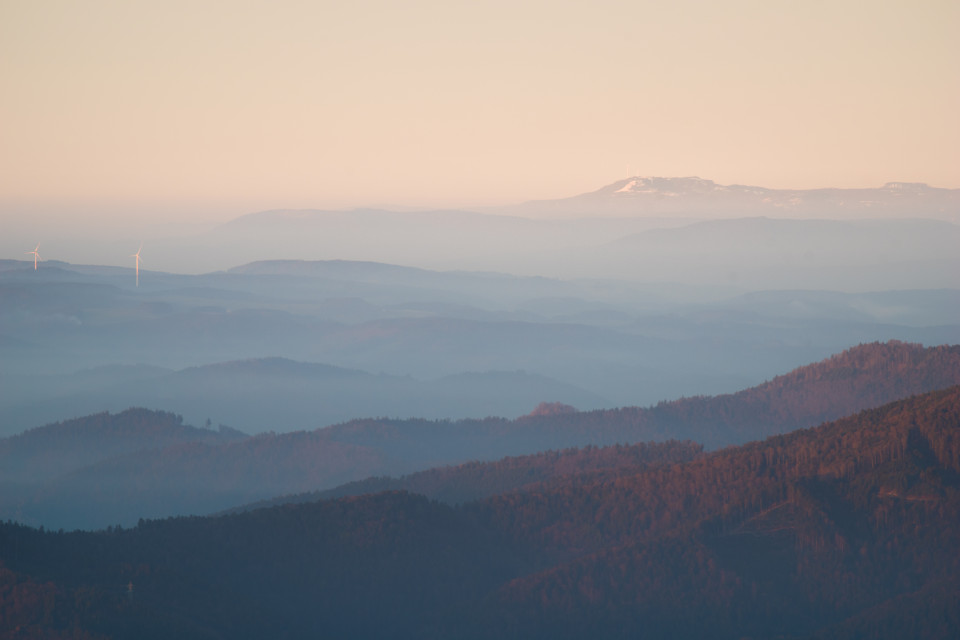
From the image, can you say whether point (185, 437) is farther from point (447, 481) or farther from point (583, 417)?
point (447, 481)

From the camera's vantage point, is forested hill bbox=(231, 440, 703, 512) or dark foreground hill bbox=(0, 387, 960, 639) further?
forested hill bbox=(231, 440, 703, 512)

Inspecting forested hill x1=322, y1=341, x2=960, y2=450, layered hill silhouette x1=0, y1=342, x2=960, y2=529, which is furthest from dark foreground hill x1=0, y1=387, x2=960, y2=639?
layered hill silhouette x1=0, y1=342, x2=960, y2=529

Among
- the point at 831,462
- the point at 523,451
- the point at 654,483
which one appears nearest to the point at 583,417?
the point at 523,451

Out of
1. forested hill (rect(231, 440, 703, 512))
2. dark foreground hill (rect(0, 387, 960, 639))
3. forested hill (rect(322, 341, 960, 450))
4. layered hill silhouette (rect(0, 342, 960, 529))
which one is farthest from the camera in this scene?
layered hill silhouette (rect(0, 342, 960, 529))

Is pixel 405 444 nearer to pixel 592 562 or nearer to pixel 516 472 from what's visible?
pixel 516 472

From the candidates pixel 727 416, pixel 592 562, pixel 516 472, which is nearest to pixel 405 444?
pixel 727 416

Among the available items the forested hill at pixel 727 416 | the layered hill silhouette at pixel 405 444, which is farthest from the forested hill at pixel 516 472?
the forested hill at pixel 727 416

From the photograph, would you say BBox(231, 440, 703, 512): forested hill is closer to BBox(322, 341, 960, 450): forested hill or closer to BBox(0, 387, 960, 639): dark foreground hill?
BBox(0, 387, 960, 639): dark foreground hill
